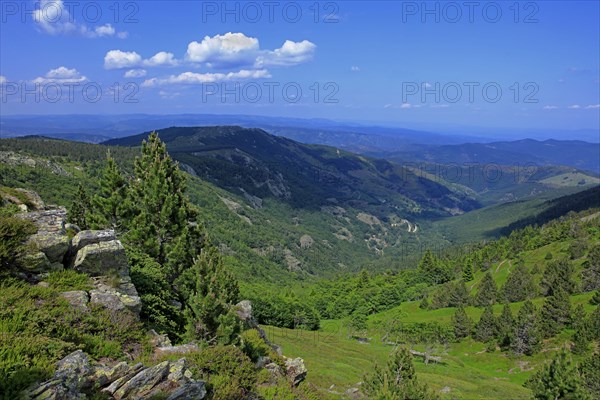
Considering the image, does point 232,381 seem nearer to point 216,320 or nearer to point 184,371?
point 184,371

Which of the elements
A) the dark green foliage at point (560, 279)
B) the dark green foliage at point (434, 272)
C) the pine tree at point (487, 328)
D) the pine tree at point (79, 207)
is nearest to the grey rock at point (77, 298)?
the pine tree at point (79, 207)

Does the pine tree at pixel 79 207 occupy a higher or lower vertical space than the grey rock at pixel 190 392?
higher

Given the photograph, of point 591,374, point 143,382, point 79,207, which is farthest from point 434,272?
point 143,382

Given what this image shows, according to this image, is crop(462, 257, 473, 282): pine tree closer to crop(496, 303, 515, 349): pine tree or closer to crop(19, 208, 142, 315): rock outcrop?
crop(496, 303, 515, 349): pine tree

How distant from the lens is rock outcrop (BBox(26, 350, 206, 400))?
1186cm

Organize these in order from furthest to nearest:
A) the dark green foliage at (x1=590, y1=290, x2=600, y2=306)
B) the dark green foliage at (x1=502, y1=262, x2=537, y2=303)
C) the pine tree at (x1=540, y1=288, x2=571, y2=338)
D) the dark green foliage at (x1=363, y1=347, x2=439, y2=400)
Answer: the dark green foliage at (x1=502, y1=262, x2=537, y2=303)
the dark green foliage at (x1=590, y1=290, x2=600, y2=306)
the pine tree at (x1=540, y1=288, x2=571, y2=338)
the dark green foliage at (x1=363, y1=347, x2=439, y2=400)

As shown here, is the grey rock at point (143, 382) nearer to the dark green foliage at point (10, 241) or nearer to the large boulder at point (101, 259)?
the large boulder at point (101, 259)

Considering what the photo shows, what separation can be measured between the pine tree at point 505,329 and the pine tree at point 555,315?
774 centimetres

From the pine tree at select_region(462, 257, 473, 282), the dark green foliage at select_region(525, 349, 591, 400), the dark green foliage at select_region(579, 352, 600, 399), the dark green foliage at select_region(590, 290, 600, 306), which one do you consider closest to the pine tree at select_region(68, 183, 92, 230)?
the dark green foliage at select_region(525, 349, 591, 400)

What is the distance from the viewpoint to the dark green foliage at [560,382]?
139 feet

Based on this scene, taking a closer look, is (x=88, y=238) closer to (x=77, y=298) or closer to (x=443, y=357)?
(x=77, y=298)

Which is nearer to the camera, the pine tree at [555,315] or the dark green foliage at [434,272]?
the pine tree at [555,315]

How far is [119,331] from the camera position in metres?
17.5

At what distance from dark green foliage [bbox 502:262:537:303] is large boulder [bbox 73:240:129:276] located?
14654 cm
